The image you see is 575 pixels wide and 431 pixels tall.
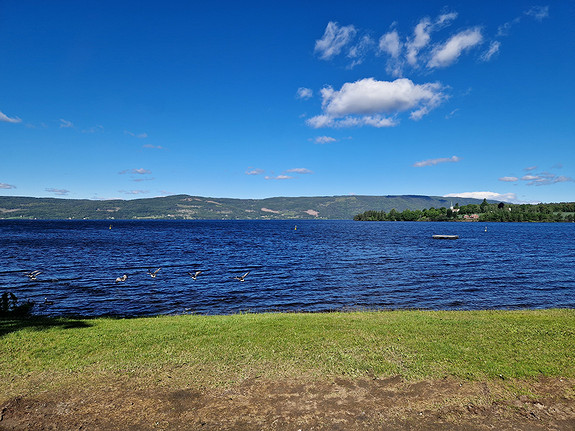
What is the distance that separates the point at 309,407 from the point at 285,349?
3.30 m

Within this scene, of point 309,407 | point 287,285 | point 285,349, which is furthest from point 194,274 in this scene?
point 309,407

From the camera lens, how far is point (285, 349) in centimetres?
1089

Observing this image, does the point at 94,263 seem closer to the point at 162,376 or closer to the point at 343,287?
the point at 343,287

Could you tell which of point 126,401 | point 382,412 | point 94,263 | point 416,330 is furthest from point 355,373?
point 94,263

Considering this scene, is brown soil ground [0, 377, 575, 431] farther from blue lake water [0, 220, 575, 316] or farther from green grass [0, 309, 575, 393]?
blue lake water [0, 220, 575, 316]

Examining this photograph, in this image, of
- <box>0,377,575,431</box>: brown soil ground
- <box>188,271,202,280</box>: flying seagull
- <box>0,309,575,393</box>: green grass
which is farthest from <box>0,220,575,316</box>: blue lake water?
<box>0,377,575,431</box>: brown soil ground

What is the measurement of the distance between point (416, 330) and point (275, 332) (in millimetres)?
5187

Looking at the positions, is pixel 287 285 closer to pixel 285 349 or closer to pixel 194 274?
pixel 194 274

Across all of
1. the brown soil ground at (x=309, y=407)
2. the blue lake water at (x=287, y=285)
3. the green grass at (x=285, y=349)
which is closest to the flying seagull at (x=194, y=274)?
the blue lake water at (x=287, y=285)

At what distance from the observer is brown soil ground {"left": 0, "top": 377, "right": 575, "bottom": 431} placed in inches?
276

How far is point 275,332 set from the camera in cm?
1262

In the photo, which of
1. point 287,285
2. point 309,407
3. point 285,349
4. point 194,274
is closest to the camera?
point 309,407

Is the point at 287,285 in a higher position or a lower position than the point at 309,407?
lower

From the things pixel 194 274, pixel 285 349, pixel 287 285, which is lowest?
pixel 194 274
